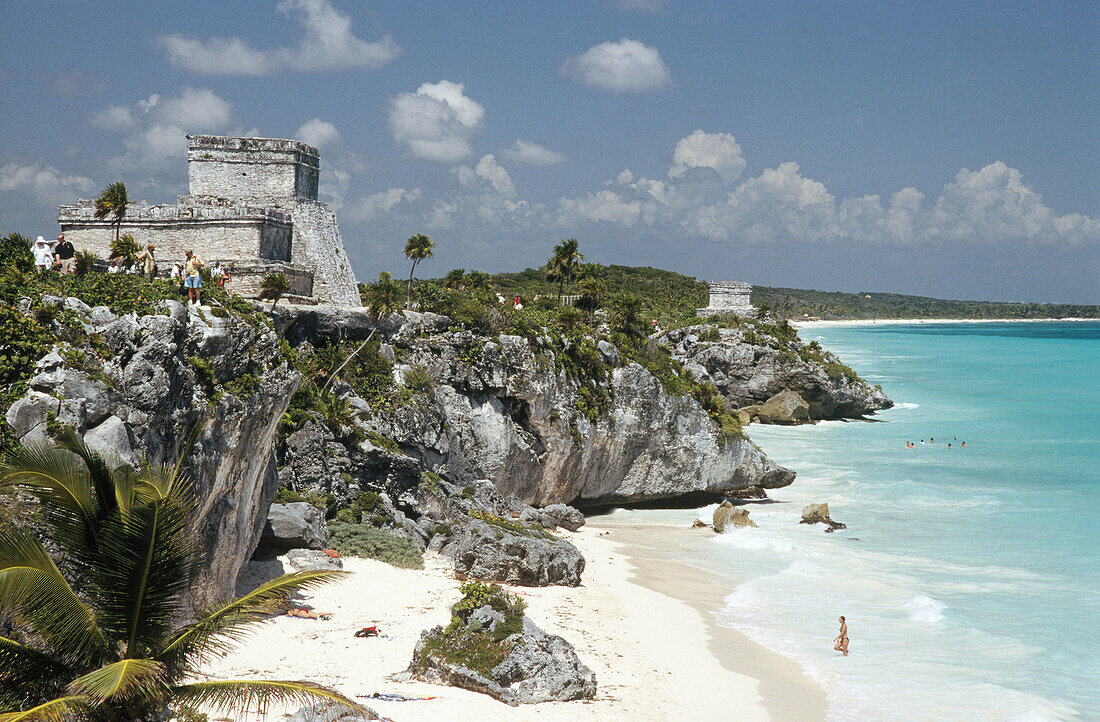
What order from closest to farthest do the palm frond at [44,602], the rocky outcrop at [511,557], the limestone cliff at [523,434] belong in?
1. the palm frond at [44,602]
2. the rocky outcrop at [511,557]
3. the limestone cliff at [523,434]

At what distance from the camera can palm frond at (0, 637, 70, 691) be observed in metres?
6.61

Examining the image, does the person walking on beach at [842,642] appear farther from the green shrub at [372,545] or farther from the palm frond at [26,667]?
the palm frond at [26,667]

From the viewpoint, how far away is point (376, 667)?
42.4ft

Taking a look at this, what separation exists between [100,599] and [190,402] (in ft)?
18.2

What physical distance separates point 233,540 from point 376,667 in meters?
3.33

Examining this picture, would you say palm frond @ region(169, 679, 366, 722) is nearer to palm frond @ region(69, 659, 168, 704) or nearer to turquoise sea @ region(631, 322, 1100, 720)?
palm frond @ region(69, 659, 168, 704)

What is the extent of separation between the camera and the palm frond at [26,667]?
21.7 feet

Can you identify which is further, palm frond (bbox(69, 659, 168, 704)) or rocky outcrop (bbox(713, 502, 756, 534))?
rocky outcrop (bbox(713, 502, 756, 534))

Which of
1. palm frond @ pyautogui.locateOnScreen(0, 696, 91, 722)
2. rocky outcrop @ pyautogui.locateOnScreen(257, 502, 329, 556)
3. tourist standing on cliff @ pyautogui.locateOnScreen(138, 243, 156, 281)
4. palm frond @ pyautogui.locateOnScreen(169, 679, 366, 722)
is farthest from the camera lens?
tourist standing on cliff @ pyautogui.locateOnScreen(138, 243, 156, 281)

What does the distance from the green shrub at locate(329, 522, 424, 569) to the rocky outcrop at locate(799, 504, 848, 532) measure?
1434 centimetres

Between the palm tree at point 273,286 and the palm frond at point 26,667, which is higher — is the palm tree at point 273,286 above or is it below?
above

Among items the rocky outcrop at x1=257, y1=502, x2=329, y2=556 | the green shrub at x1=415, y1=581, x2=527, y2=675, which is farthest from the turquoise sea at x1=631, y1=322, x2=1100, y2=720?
the rocky outcrop at x1=257, y1=502, x2=329, y2=556

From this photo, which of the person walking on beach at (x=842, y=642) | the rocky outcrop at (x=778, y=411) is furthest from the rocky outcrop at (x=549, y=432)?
the rocky outcrop at (x=778, y=411)

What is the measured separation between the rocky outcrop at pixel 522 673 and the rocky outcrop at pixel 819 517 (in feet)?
53.5
